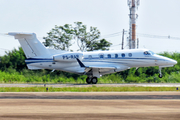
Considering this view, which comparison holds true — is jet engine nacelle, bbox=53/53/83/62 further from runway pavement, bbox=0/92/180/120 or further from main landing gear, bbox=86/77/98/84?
runway pavement, bbox=0/92/180/120

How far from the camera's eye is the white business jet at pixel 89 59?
1302 inches

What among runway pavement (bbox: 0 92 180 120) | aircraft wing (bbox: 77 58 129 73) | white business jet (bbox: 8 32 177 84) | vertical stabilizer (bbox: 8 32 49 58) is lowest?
runway pavement (bbox: 0 92 180 120)

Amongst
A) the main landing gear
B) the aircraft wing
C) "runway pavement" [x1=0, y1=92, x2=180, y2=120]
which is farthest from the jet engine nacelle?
"runway pavement" [x1=0, y1=92, x2=180, y2=120]

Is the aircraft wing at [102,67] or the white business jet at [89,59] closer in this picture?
the aircraft wing at [102,67]

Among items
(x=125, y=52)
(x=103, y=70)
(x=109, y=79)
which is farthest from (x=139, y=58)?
(x=109, y=79)

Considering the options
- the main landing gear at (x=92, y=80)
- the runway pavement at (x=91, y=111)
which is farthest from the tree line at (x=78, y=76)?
the runway pavement at (x=91, y=111)

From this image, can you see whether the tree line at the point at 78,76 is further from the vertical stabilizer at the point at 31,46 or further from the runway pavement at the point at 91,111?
the runway pavement at the point at 91,111

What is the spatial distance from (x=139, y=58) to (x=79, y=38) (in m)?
22.1

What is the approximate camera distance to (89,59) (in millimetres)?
33156

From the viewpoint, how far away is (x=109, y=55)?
3309 centimetres

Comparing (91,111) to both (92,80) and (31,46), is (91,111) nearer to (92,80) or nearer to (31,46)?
(92,80)

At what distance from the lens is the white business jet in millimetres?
→ 33062

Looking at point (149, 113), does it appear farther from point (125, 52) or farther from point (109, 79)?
point (109, 79)

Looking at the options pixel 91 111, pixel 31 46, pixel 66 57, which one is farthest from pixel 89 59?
pixel 91 111
